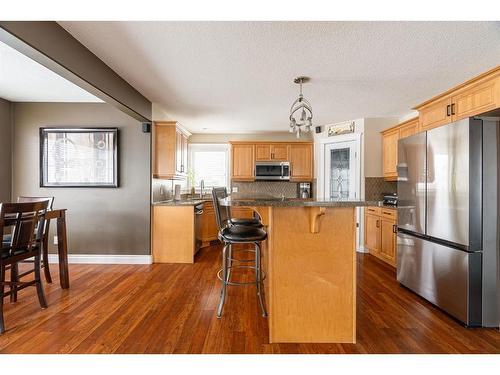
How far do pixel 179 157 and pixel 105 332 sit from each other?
2914 millimetres

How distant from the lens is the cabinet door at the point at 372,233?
3.96 m

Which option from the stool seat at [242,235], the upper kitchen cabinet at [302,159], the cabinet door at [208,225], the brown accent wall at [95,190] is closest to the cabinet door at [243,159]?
the upper kitchen cabinet at [302,159]

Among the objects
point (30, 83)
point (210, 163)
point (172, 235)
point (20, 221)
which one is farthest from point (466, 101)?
point (30, 83)

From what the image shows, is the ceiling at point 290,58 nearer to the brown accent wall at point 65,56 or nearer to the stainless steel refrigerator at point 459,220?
the brown accent wall at point 65,56

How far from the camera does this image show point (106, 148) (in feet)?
12.2

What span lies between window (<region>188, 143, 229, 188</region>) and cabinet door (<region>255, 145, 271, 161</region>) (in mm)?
766

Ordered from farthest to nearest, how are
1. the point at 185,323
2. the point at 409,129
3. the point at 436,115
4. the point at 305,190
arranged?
the point at 305,190 → the point at 409,129 → the point at 436,115 → the point at 185,323

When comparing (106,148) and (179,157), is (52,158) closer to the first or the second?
(106,148)

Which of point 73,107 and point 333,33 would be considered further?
point 73,107

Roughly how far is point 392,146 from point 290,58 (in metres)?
2.58

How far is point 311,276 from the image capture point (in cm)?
177

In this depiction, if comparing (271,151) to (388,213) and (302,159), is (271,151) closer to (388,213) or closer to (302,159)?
(302,159)

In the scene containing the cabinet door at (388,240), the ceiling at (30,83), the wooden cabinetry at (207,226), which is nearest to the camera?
the ceiling at (30,83)
